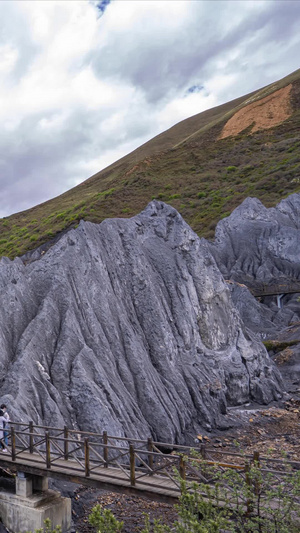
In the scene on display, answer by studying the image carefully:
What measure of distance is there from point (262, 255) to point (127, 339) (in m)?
50.3

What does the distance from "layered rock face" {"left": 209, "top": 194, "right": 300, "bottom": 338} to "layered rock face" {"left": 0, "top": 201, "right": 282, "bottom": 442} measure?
2286 cm

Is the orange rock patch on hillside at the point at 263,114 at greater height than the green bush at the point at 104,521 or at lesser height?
greater

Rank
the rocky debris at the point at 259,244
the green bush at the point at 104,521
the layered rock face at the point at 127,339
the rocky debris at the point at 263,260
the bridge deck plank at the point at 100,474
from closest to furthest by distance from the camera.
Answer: the green bush at the point at 104,521, the bridge deck plank at the point at 100,474, the layered rock face at the point at 127,339, the rocky debris at the point at 263,260, the rocky debris at the point at 259,244

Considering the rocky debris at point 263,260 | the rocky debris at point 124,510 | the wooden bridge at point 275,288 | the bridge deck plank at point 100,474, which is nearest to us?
the bridge deck plank at point 100,474

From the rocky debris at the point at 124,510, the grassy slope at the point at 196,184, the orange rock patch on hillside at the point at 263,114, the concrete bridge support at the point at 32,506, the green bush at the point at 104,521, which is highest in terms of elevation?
the orange rock patch on hillside at the point at 263,114

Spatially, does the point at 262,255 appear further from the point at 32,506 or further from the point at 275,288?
the point at 32,506

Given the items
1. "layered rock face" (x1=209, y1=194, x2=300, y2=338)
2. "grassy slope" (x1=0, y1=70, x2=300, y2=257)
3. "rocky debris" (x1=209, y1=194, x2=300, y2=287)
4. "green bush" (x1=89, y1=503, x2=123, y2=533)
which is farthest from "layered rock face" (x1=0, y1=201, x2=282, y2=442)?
"grassy slope" (x1=0, y1=70, x2=300, y2=257)

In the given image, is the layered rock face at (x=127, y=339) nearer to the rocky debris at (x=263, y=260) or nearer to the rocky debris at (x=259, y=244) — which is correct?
the rocky debris at (x=263, y=260)

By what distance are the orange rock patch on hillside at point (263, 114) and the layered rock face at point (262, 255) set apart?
64.3 metres

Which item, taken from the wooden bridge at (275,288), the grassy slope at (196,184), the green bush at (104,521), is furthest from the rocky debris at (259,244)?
the green bush at (104,521)

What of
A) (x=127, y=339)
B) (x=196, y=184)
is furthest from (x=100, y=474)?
(x=196, y=184)

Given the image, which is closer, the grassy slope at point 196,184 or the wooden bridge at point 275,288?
the wooden bridge at point 275,288

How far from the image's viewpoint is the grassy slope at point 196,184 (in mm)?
101062

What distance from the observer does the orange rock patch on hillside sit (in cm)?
14300
